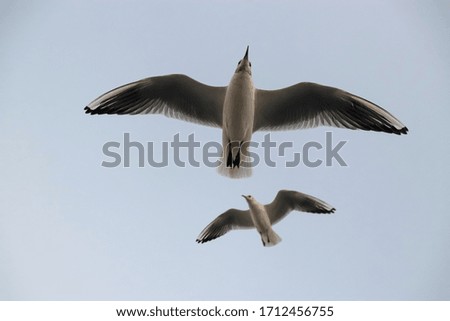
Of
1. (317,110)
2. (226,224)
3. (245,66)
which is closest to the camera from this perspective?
(245,66)

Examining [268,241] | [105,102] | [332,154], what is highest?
[105,102]

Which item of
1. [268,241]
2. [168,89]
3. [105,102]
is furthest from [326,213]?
[105,102]

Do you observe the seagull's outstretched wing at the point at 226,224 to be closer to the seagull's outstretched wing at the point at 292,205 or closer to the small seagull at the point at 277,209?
the small seagull at the point at 277,209

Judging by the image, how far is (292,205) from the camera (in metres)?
4.21

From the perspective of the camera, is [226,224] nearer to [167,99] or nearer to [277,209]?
[277,209]

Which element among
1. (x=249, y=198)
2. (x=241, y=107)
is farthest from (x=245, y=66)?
(x=249, y=198)

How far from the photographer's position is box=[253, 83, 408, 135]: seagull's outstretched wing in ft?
10.9

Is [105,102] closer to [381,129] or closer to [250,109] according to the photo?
[250,109]

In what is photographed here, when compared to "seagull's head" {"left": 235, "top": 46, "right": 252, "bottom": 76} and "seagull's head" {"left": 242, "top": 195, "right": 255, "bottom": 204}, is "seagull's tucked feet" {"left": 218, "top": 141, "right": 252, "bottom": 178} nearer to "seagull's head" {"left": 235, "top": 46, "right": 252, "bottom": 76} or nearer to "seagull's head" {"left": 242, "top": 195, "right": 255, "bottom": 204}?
"seagull's head" {"left": 235, "top": 46, "right": 252, "bottom": 76}

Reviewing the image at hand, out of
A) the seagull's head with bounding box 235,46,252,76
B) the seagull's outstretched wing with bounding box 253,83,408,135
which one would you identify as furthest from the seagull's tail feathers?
the seagull's head with bounding box 235,46,252,76

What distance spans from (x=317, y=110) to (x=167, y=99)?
0.90m
